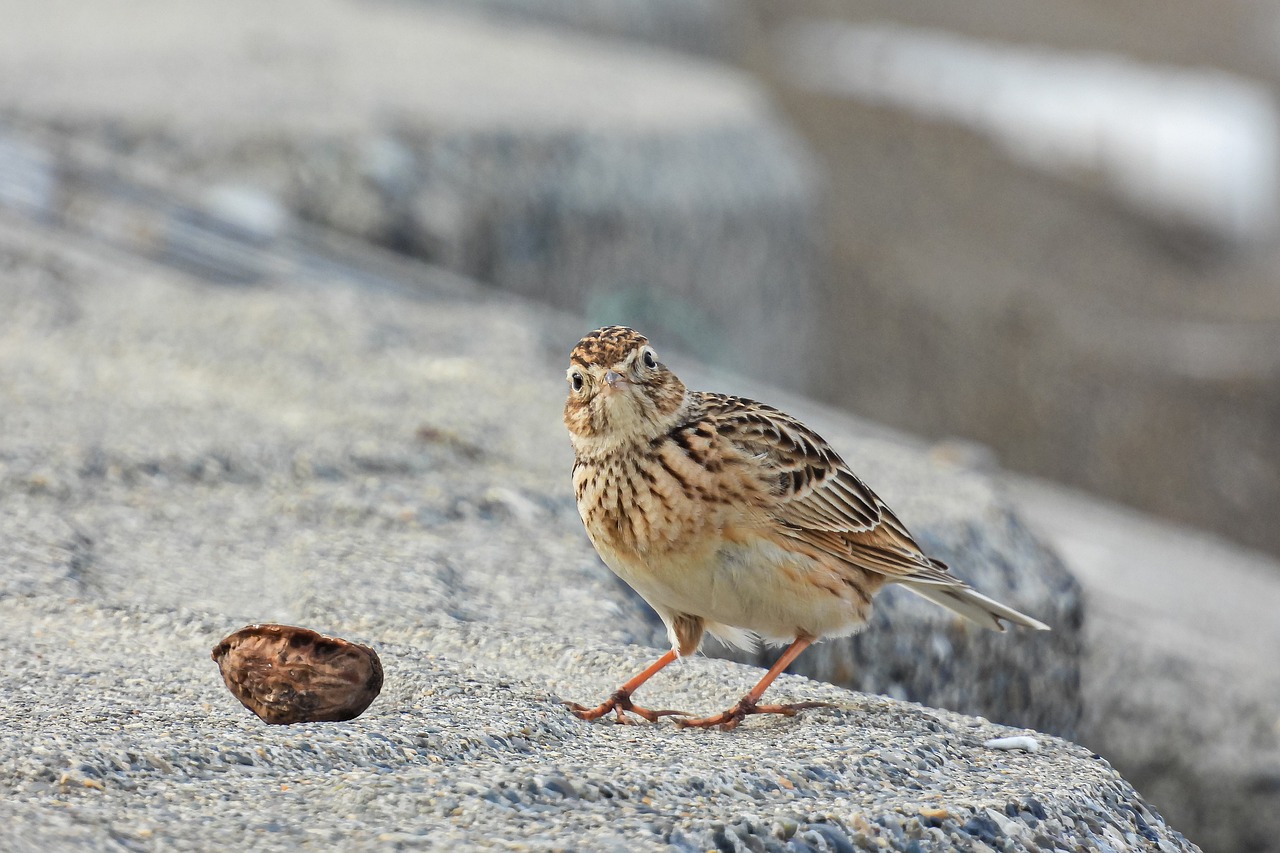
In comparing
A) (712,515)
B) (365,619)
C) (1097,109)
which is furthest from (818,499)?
(1097,109)

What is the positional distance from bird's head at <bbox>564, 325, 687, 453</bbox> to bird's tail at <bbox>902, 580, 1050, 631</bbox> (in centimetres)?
70

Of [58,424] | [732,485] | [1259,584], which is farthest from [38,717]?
[1259,584]

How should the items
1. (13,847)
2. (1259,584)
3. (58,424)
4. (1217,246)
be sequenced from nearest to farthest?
(13,847) → (58,424) → (1259,584) → (1217,246)

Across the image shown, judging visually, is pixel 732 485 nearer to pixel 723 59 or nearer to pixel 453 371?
pixel 453 371

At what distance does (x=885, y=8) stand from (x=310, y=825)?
833 inches

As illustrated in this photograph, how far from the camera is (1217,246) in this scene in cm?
1580

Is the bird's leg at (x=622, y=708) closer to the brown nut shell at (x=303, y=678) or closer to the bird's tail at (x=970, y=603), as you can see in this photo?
the brown nut shell at (x=303, y=678)

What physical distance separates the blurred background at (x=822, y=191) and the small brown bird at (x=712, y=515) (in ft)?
7.69

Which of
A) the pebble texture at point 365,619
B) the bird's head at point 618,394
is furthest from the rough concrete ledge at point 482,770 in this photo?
the bird's head at point 618,394

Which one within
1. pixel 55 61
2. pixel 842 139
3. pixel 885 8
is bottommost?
pixel 55 61

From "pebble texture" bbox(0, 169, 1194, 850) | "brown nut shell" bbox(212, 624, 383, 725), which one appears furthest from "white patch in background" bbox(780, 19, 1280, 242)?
"brown nut shell" bbox(212, 624, 383, 725)

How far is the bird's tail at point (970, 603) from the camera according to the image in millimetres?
3516

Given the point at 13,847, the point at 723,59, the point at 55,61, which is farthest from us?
the point at 723,59

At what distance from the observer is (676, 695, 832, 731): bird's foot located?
310cm
